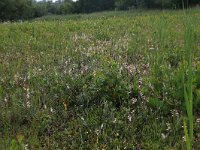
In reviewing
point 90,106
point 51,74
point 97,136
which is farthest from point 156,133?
point 51,74

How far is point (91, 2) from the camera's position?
106m

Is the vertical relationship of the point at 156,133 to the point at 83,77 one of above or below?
below

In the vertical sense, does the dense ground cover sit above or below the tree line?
below

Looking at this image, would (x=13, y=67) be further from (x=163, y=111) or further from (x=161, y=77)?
(x=163, y=111)

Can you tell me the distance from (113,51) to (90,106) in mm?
3813

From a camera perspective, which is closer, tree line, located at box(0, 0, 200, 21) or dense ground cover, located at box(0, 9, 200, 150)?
dense ground cover, located at box(0, 9, 200, 150)

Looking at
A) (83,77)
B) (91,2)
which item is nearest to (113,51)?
(83,77)

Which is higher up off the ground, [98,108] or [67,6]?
[67,6]

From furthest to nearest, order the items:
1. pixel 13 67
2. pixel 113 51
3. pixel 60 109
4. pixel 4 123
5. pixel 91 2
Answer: pixel 91 2 → pixel 113 51 → pixel 13 67 → pixel 60 109 → pixel 4 123

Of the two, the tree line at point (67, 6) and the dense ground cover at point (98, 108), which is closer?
the dense ground cover at point (98, 108)

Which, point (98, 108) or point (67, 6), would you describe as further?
point (67, 6)

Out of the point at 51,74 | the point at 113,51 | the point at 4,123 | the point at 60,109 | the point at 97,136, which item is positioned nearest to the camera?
the point at 97,136

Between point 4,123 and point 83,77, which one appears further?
point 83,77

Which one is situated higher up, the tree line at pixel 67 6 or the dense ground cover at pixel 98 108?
the tree line at pixel 67 6
